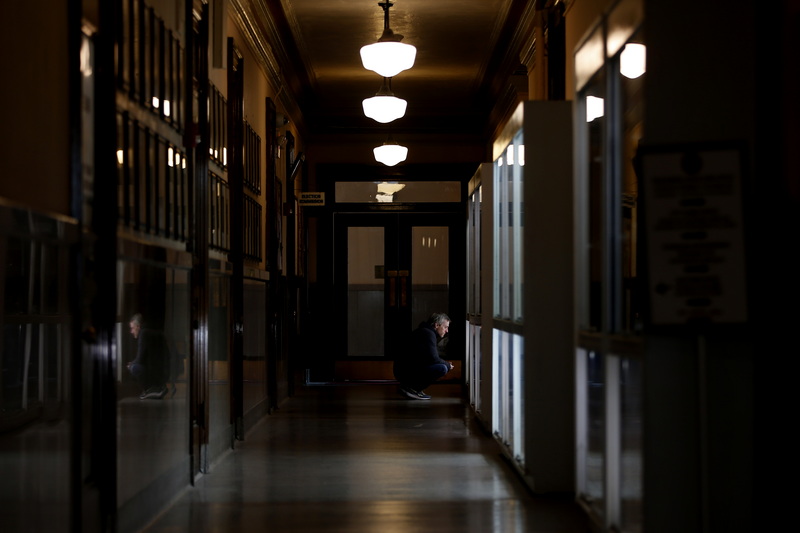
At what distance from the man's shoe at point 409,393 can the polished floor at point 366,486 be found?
2306 mm

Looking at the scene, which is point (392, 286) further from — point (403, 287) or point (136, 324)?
point (136, 324)

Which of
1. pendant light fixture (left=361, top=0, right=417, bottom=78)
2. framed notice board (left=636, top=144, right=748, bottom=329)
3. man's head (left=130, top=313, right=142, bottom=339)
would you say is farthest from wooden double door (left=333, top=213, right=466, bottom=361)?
framed notice board (left=636, top=144, right=748, bottom=329)

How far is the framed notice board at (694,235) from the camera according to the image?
384 centimetres

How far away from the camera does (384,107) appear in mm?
11883

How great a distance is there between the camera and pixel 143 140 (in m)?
5.66

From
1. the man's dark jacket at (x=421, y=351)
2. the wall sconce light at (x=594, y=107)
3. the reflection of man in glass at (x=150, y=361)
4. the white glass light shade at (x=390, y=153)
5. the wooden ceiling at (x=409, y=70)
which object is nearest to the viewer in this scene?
the reflection of man in glass at (x=150, y=361)

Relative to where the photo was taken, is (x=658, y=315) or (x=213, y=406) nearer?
(x=658, y=315)

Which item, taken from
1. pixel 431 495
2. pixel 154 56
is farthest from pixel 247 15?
pixel 431 495

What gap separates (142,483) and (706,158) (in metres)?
3.41

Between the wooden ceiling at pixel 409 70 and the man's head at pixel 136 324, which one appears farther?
the wooden ceiling at pixel 409 70

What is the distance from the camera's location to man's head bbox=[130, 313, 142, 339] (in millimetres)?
5434

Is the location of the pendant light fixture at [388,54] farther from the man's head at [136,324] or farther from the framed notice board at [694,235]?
the framed notice board at [694,235]

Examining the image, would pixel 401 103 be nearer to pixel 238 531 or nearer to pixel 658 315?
pixel 238 531

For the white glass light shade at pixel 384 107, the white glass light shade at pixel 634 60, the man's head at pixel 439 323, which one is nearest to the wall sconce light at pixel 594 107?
the white glass light shade at pixel 634 60
